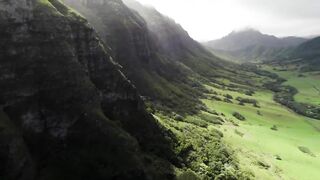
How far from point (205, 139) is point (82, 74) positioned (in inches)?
2157

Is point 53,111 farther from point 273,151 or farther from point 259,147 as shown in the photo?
point 273,151

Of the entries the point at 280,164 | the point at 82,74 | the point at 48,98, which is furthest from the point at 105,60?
the point at 280,164

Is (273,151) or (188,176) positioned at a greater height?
(188,176)

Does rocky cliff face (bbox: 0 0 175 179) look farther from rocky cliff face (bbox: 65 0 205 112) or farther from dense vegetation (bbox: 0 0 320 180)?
rocky cliff face (bbox: 65 0 205 112)

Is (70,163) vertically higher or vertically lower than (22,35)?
lower

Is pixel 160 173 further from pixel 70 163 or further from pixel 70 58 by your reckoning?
pixel 70 58

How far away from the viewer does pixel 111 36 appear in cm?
17788

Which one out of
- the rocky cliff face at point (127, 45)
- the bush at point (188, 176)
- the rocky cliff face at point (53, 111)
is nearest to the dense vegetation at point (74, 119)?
the rocky cliff face at point (53, 111)

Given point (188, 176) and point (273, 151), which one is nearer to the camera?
point (188, 176)

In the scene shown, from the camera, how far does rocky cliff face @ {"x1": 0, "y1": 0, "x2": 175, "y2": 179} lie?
248 feet

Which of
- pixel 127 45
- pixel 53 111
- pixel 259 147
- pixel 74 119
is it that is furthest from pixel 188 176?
pixel 127 45

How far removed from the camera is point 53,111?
81.5 meters

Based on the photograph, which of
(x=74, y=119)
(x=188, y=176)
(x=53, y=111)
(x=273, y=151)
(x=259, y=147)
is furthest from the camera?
(x=259, y=147)

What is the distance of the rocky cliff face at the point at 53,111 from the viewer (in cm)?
7569
